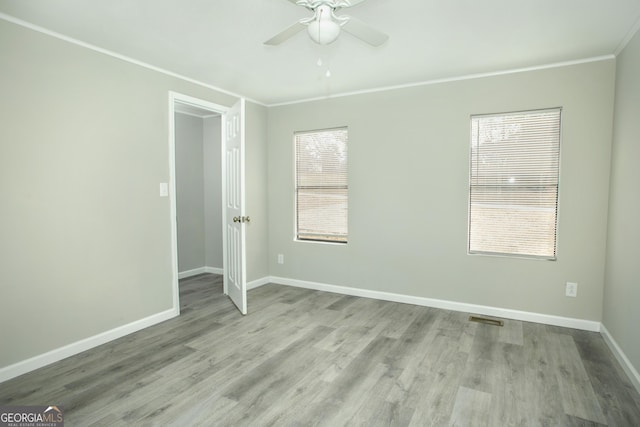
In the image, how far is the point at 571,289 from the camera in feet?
10.5

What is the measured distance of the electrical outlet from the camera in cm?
320

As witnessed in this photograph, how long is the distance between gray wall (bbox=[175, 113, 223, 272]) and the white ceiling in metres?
1.85

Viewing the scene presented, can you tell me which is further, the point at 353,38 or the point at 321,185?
the point at 321,185

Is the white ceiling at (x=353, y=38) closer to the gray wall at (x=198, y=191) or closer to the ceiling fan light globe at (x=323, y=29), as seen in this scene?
the ceiling fan light globe at (x=323, y=29)

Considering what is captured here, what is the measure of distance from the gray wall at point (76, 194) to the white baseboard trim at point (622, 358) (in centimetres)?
369

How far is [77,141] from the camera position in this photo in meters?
2.73

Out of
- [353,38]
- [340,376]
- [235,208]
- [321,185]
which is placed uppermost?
[353,38]

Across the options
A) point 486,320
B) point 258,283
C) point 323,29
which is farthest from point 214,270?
point 323,29

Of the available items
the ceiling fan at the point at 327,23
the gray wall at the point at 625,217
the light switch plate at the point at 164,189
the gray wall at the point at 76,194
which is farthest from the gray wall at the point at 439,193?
the ceiling fan at the point at 327,23

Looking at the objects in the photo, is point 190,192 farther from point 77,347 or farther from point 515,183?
point 515,183

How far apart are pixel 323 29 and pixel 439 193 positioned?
7.60 feet

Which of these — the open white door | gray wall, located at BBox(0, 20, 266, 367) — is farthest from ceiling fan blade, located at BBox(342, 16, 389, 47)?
gray wall, located at BBox(0, 20, 266, 367)

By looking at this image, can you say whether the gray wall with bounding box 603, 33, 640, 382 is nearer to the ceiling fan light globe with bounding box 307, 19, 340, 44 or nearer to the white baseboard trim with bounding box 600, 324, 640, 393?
the white baseboard trim with bounding box 600, 324, 640, 393

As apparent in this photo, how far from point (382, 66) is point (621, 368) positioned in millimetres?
2951
